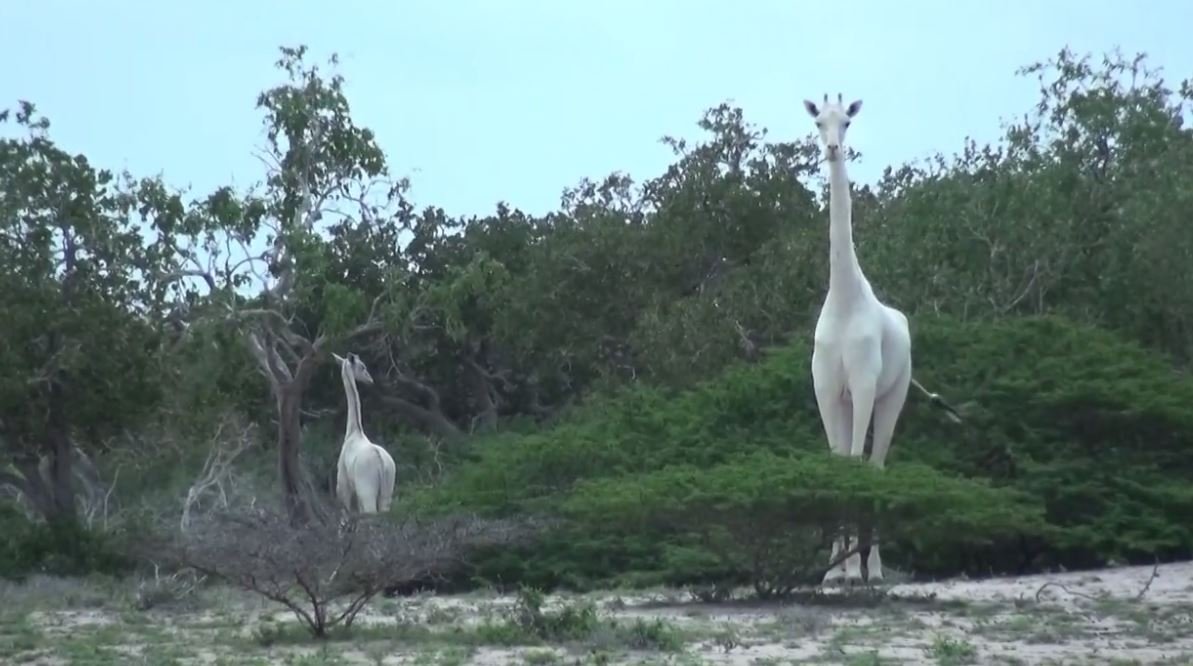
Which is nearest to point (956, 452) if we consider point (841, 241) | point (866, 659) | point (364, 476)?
point (841, 241)

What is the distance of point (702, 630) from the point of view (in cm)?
1361

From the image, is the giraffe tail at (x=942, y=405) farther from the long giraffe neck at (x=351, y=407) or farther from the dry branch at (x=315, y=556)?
the long giraffe neck at (x=351, y=407)

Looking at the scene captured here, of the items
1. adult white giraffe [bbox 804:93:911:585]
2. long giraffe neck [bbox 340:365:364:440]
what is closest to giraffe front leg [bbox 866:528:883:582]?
adult white giraffe [bbox 804:93:911:585]

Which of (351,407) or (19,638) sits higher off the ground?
(351,407)

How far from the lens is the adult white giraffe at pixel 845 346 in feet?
55.9

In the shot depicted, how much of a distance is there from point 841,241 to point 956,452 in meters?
3.63

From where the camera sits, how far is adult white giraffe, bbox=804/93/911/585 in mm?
17047

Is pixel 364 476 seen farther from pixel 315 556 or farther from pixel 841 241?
pixel 315 556

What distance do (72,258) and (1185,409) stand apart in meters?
12.9

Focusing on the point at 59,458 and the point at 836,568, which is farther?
the point at 59,458

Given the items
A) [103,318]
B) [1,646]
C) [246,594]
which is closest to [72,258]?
[103,318]

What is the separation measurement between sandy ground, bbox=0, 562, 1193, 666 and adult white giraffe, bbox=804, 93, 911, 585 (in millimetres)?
1246

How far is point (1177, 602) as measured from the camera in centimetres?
1548

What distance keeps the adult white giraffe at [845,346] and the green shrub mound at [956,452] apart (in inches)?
17.4
